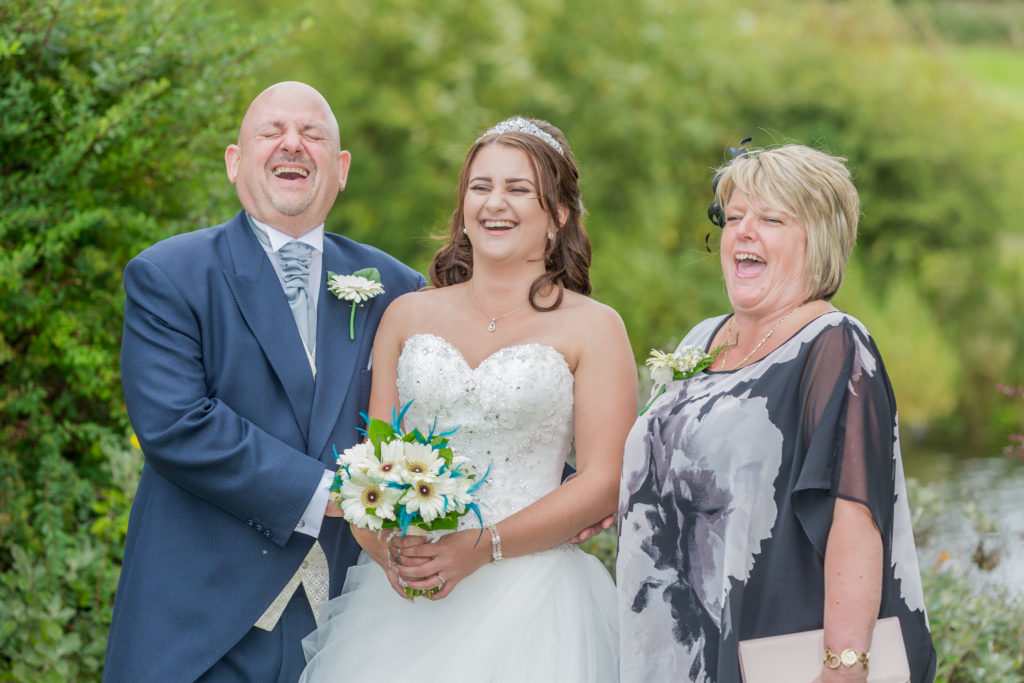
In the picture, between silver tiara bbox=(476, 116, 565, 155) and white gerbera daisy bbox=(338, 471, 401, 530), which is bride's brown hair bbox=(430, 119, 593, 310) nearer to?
silver tiara bbox=(476, 116, 565, 155)

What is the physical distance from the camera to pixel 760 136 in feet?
50.2

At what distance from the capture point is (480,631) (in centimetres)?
331

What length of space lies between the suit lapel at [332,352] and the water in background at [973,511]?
315cm

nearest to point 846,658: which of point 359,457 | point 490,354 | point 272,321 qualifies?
point 359,457

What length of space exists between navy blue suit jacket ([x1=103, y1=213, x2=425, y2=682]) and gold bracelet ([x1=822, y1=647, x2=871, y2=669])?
1537 millimetres

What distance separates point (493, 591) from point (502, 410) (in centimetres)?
57

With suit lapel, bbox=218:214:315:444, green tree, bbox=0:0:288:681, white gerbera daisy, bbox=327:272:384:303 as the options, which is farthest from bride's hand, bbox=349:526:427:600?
green tree, bbox=0:0:288:681

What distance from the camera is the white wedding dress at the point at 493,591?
10.8ft

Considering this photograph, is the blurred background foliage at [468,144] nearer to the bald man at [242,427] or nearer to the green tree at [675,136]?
the green tree at [675,136]

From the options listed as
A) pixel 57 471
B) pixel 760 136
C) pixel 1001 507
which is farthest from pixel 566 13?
pixel 57 471

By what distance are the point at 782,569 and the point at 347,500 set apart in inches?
46.8

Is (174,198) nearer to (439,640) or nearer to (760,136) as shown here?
(439,640)

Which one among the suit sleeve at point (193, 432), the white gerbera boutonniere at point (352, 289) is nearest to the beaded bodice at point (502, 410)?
the white gerbera boutonniere at point (352, 289)

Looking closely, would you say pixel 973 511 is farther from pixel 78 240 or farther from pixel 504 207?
pixel 78 240
